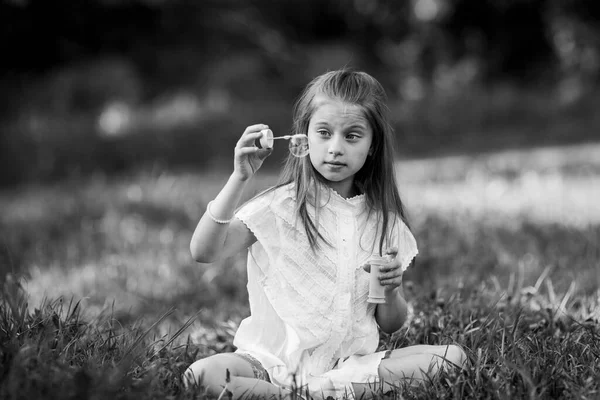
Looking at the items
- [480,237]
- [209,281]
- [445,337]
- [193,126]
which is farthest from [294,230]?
[193,126]

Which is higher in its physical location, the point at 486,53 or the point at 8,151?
the point at 486,53

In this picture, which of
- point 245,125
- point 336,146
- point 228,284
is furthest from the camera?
point 245,125

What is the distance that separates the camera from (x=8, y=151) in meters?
8.57

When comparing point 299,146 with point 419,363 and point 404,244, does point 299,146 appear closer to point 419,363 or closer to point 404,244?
point 404,244

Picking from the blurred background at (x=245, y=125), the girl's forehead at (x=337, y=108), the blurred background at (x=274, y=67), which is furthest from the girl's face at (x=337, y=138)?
the blurred background at (x=274, y=67)

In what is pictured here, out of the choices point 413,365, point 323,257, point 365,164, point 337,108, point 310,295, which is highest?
point 337,108

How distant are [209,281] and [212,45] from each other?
401 inches

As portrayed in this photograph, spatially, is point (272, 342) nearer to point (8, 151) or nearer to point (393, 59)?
point (8, 151)

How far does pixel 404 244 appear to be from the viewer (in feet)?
9.04

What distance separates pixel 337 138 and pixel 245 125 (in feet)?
24.3

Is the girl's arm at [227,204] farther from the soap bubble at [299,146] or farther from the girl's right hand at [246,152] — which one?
the soap bubble at [299,146]

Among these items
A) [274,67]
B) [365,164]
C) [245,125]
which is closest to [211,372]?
[365,164]

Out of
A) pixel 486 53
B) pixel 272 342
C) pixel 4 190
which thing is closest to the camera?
pixel 272 342

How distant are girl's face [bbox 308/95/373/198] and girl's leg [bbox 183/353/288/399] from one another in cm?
73
